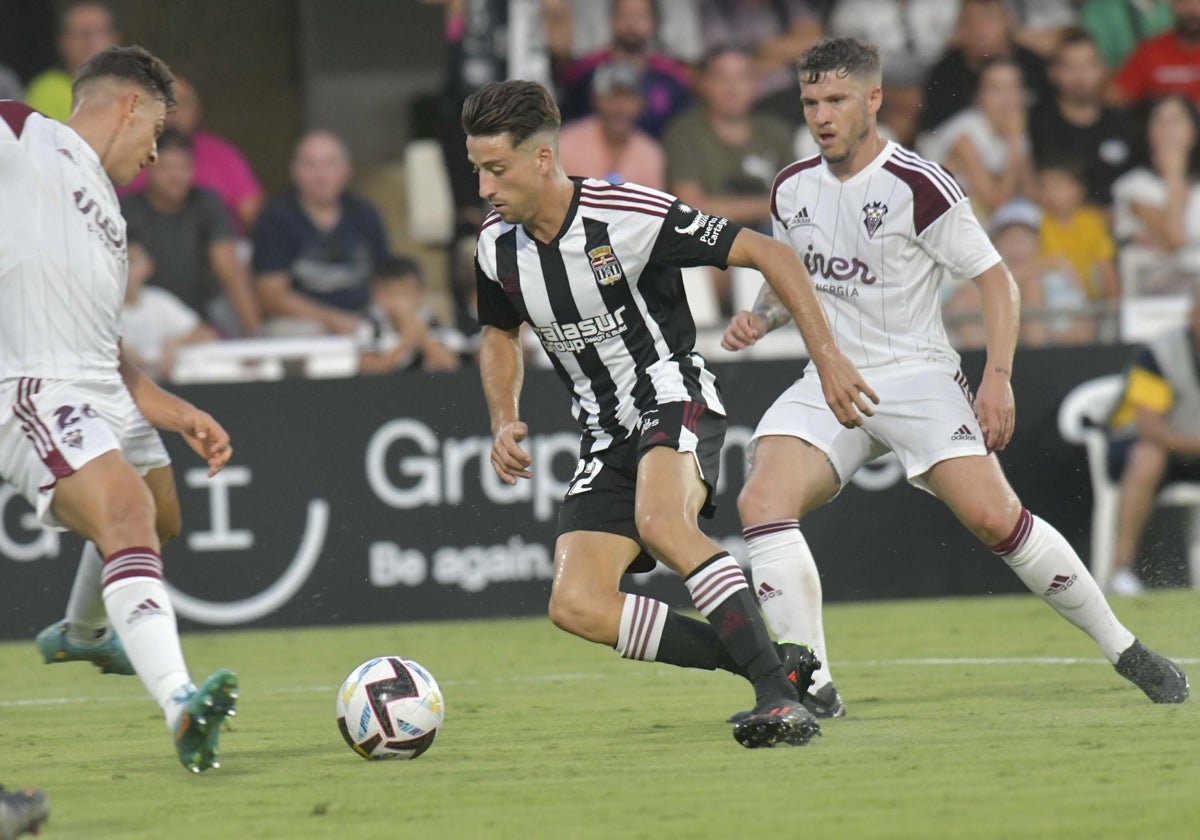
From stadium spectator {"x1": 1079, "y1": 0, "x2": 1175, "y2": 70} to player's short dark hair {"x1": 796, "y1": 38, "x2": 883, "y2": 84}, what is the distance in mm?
8166

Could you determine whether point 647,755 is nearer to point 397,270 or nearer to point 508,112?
point 508,112

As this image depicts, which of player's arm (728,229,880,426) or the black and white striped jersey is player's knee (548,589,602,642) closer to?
the black and white striped jersey

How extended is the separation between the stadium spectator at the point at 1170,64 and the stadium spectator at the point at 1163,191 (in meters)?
0.44

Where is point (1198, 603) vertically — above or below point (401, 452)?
below

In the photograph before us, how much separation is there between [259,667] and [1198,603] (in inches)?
197

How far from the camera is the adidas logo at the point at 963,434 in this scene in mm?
6512

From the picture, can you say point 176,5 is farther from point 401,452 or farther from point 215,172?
point 401,452

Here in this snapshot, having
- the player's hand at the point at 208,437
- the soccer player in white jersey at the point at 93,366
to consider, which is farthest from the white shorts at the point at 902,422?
the soccer player in white jersey at the point at 93,366

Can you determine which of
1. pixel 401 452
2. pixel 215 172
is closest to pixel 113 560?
pixel 401 452

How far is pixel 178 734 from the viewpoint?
531 cm

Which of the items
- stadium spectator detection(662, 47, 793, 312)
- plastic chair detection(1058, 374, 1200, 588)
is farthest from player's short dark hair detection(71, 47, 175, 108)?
stadium spectator detection(662, 47, 793, 312)

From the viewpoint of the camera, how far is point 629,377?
20.3 feet

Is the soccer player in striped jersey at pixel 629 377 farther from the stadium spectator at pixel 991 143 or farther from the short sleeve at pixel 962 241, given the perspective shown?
the stadium spectator at pixel 991 143

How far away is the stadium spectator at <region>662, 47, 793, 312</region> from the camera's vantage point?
42.3 ft
